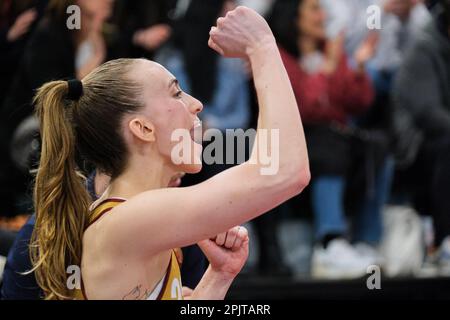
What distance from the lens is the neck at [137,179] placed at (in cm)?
250

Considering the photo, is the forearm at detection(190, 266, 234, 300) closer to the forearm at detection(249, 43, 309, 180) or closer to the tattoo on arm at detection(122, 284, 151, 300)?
the tattoo on arm at detection(122, 284, 151, 300)

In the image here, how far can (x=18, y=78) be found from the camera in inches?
197

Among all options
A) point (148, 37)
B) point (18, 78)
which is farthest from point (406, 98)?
A: point (18, 78)

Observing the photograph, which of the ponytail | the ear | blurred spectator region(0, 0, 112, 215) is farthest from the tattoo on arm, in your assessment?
blurred spectator region(0, 0, 112, 215)

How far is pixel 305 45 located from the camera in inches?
225

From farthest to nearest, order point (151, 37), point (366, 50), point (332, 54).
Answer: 1. point (366, 50)
2. point (332, 54)
3. point (151, 37)

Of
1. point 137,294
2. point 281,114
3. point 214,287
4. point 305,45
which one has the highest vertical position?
point 281,114

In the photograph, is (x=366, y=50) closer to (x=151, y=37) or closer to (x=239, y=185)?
(x=151, y=37)

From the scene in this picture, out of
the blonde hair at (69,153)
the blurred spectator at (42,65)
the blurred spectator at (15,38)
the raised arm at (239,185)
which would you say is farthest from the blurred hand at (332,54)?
the raised arm at (239,185)

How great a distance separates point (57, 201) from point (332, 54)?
11.5ft

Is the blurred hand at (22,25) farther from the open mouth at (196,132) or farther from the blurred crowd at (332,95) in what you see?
the open mouth at (196,132)

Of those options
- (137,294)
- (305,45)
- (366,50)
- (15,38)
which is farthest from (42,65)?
(137,294)
